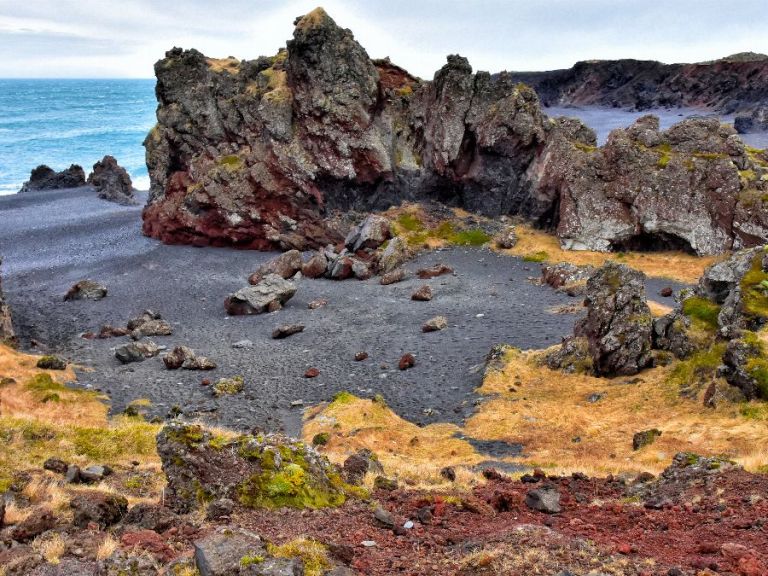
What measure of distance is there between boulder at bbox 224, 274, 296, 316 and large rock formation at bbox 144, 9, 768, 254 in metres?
17.4

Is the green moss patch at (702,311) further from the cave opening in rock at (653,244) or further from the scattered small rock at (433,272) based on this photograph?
the scattered small rock at (433,272)

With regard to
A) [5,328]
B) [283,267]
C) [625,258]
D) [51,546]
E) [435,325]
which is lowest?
[435,325]

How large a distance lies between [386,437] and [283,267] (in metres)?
31.2

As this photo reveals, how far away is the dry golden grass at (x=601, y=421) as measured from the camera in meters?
18.9

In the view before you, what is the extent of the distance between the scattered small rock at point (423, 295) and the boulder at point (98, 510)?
105 feet

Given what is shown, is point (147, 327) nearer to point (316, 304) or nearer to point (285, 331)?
point (285, 331)

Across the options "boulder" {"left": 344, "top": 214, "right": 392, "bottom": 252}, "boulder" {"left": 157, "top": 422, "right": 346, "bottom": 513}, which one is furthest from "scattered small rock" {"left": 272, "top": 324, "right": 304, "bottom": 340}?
"boulder" {"left": 157, "top": 422, "right": 346, "bottom": 513}

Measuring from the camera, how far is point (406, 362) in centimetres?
3175

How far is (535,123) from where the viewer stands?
57.6 meters

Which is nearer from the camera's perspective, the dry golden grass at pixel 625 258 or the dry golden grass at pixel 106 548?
the dry golden grass at pixel 106 548

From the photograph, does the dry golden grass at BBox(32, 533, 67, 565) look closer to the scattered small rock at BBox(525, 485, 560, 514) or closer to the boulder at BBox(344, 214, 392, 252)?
the scattered small rock at BBox(525, 485, 560, 514)

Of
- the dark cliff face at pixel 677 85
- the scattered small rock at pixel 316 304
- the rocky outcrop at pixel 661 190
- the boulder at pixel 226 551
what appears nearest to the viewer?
the boulder at pixel 226 551

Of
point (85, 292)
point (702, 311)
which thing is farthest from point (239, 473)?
point (85, 292)

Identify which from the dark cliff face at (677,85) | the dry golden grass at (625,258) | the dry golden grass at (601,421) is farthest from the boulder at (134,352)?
the dark cliff face at (677,85)
